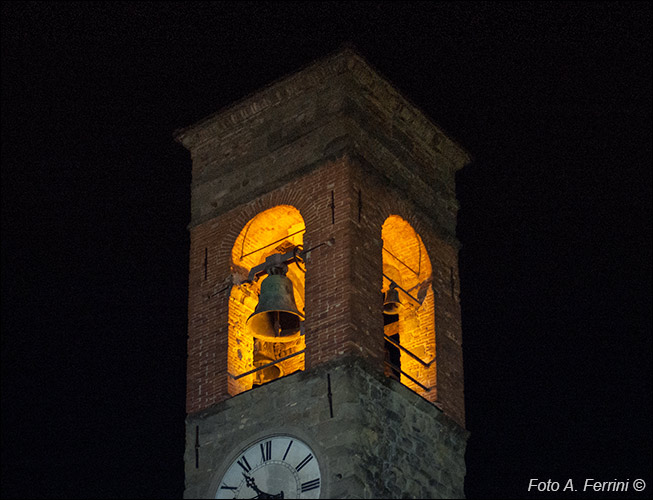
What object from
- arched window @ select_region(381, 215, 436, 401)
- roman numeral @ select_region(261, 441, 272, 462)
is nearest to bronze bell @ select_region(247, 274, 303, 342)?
arched window @ select_region(381, 215, 436, 401)

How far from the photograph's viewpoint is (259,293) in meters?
31.0

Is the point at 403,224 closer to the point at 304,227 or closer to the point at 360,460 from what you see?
the point at 304,227

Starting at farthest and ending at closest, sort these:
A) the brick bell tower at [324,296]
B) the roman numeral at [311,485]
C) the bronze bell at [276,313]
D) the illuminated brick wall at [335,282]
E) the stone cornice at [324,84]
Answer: the stone cornice at [324,84] < the bronze bell at [276,313] < the illuminated brick wall at [335,282] < the brick bell tower at [324,296] < the roman numeral at [311,485]

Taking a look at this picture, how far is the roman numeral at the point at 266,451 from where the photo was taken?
2881 cm

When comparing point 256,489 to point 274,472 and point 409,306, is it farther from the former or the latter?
point 409,306

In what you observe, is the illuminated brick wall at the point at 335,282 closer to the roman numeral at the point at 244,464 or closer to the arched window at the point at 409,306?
the arched window at the point at 409,306

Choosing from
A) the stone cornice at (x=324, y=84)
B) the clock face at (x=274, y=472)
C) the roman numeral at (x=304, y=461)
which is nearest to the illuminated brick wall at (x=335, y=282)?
the clock face at (x=274, y=472)

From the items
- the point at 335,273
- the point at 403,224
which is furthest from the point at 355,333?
the point at 403,224

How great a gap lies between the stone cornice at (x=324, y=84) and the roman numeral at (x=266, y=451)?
20.0 feet

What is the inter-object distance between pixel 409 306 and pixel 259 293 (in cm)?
240

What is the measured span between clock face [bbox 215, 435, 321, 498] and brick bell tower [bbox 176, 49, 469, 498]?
21 mm

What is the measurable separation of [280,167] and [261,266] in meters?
1.72

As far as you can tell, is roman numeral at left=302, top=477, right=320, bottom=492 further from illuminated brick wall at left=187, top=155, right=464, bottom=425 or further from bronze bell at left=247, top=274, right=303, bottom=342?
bronze bell at left=247, top=274, right=303, bottom=342

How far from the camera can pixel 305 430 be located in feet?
93.9
